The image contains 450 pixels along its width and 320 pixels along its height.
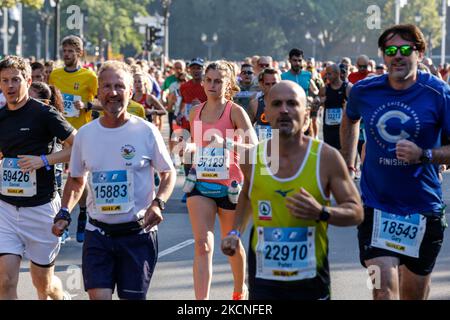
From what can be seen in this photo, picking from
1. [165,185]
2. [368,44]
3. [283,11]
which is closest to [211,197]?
[165,185]

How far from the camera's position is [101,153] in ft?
21.6

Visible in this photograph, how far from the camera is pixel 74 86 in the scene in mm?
13172

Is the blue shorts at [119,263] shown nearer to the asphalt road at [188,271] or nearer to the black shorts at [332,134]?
the asphalt road at [188,271]

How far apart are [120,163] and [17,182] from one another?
1.20 m

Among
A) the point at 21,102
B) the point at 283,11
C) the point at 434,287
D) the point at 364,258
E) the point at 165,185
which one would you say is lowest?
the point at 434,287

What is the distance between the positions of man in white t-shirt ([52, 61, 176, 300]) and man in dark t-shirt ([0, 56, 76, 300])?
0.74 meters

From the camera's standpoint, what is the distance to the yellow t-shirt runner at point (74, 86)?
13.1 m

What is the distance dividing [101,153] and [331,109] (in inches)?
440

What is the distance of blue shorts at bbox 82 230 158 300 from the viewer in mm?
6469

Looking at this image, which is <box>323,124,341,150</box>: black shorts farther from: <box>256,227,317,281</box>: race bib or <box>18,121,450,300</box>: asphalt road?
<box>256,227,317,281</box>: race bib

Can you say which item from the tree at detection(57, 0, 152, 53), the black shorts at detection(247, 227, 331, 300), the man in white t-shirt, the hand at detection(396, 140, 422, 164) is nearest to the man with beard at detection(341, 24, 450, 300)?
the hand at detection(396, 140, 422, 164)

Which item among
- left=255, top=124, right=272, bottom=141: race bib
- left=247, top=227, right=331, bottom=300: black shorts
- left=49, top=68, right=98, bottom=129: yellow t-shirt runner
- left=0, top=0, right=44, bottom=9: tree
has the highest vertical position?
left=0, top=0, right=44, bottom=9: tree
